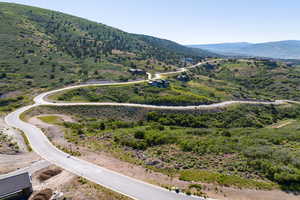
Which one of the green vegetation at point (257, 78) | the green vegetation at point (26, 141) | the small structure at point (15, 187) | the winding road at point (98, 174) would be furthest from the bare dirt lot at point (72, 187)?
the green vegetation at point (257, 78)

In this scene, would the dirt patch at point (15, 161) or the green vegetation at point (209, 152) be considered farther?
the dirt patch at point (15, 161)

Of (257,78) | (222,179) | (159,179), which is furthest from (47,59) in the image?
(257,78)

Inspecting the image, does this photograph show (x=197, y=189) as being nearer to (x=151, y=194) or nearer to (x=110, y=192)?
(x=151, y=194)

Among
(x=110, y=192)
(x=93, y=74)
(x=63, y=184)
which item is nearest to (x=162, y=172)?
(x=110, y=192)

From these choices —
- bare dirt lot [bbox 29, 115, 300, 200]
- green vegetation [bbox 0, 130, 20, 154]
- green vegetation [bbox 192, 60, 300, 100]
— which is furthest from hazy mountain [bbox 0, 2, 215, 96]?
bare dirt lot [bbox 29, 115, 300, 200]

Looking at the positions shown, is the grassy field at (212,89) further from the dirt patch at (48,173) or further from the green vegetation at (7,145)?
the dirt patch at (48,173)

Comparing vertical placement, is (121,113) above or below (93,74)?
below

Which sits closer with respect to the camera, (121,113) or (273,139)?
(273,139)

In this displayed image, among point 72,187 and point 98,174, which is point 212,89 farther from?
point 72,187
